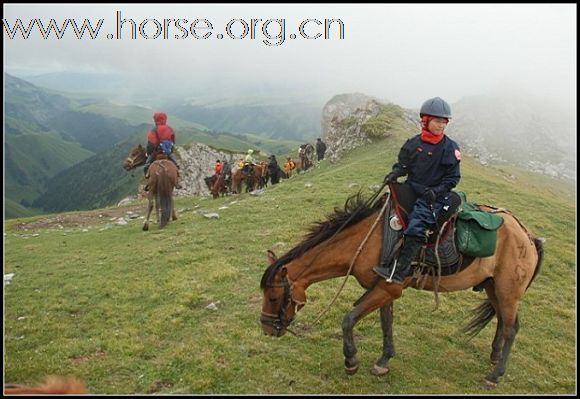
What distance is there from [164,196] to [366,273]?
12.2m

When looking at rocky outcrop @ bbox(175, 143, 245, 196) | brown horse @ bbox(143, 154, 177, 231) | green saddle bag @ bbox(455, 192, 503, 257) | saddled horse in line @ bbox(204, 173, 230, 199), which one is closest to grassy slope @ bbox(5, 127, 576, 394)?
brown horse @ bbox(143, 154, 177, 231)

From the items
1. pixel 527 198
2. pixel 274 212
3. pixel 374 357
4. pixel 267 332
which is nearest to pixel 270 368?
pixel 267 332

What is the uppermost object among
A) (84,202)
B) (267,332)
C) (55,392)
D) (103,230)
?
(55,392)

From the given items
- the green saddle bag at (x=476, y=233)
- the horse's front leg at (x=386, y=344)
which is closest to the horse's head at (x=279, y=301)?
the horse's front leg at (x=386, y=344)

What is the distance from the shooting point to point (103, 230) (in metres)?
18.8

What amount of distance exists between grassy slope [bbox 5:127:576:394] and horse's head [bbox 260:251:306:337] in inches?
37.8

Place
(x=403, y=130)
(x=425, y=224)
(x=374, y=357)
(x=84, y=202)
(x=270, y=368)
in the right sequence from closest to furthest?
(x=425, y=224) < (x=270, y=368) < (x=374, y=357) < (x=403, y=130) < (x=84, y=202)

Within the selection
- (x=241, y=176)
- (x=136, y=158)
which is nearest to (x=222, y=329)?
(x=136, y=158)

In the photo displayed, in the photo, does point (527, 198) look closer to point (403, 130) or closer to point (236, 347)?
point (403, 130)

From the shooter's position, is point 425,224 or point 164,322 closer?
point 425,224

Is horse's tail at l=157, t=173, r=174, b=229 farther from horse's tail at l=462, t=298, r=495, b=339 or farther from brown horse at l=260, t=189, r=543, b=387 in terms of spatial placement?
horse's tail at l=462, t=298, r=495, b=339

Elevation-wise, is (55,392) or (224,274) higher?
(55,392)

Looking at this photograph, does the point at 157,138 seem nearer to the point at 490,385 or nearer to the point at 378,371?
the point at 378,371

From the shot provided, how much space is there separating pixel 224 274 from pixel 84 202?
686 ft
